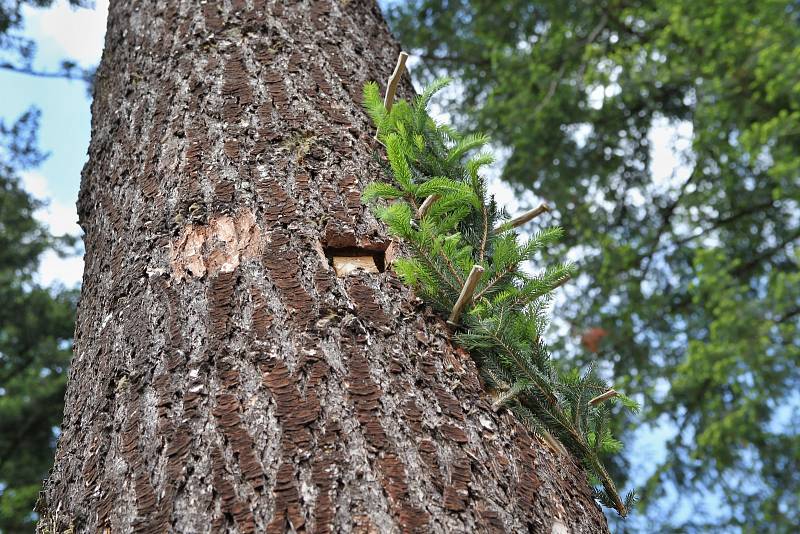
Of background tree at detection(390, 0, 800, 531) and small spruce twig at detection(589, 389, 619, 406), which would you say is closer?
small spruce twig at detection(589, 389, 619, 406)

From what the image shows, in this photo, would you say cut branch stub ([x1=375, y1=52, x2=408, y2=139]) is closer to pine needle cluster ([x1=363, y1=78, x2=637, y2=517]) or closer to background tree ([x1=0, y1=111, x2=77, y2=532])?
pine needle cluster ([x1=363, y1=78, x2=637, y2=517])

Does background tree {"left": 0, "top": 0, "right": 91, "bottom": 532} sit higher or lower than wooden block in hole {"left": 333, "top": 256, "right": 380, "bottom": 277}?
higher

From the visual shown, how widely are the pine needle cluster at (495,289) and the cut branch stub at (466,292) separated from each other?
0.02 m

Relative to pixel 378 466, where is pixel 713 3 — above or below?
above

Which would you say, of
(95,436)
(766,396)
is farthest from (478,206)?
(766,396)

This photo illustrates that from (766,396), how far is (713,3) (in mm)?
3597

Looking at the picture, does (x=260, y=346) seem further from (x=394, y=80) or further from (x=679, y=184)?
(x=679, y=184)

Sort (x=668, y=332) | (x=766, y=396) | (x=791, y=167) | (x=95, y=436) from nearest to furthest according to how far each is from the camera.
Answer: (x=95, y=436) < (x=791, y=167) < (x=766, y=396) < (x=668, y=332)

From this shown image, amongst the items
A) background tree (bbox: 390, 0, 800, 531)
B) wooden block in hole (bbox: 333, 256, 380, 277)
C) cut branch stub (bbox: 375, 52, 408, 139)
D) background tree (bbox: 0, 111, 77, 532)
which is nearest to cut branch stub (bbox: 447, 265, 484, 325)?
wooden block in hole (bbox: 333, 256, 380, 277)

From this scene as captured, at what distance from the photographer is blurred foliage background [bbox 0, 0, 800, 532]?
5.83 meters

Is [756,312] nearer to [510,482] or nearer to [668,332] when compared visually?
[668,332]

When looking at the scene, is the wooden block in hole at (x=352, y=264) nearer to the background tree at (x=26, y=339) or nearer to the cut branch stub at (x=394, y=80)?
the cut branch stub at (x=394, y=80)

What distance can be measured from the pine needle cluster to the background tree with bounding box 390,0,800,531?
4.60 meters

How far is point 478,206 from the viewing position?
152cm
